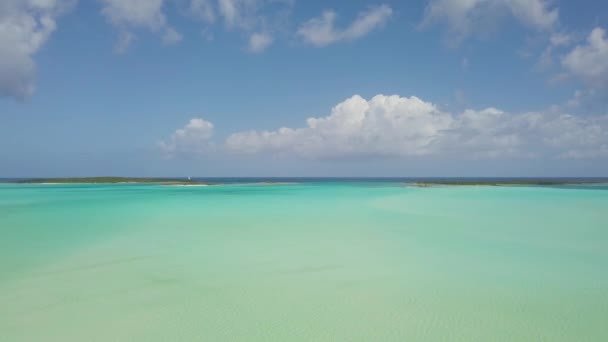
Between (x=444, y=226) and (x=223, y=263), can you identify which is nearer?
(x=223, y=263)

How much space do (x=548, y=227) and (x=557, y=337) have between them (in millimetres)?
9831

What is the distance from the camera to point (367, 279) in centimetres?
645

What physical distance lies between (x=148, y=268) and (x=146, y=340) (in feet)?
10.8

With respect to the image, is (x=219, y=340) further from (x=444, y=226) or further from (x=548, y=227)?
(x=548, y=227)

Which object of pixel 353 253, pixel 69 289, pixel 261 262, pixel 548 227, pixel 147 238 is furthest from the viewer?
pixel 548 227

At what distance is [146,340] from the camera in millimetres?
4129

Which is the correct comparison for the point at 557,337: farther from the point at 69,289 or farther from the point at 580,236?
the point at 580,236

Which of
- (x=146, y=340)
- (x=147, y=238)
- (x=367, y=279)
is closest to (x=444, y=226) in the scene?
(x=367, y=279)

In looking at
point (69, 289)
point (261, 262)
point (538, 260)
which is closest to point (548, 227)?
point (538, 260)

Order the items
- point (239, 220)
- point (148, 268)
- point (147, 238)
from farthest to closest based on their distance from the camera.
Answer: point (239, 220), point (147, 238), point (148, 268)

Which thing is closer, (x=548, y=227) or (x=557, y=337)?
(x=557, y=337)

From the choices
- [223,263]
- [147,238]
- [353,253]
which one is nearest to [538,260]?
[353,253]

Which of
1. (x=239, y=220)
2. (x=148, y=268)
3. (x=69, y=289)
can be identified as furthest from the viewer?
(x=239, y=220)

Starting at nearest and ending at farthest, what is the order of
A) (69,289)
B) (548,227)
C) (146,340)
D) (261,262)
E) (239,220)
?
(146,340), (69,289), (261,262), (548,227), (239,220)
